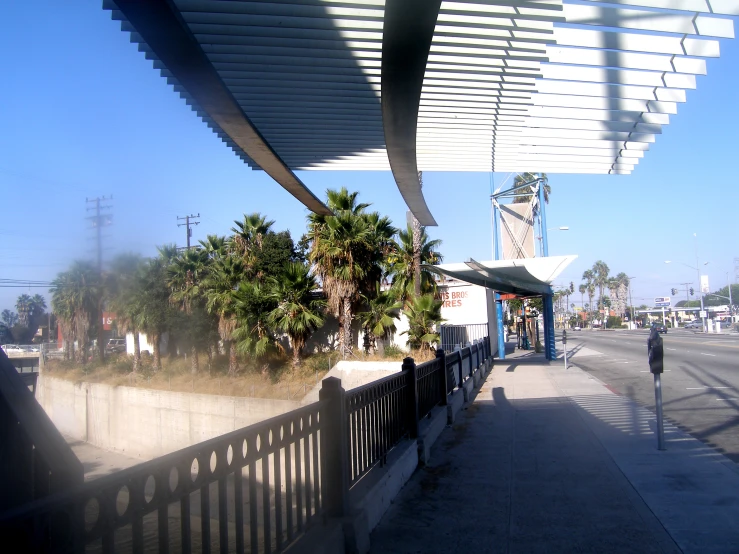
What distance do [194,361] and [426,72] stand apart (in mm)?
22793

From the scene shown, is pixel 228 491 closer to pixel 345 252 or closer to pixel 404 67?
pixel 404 67

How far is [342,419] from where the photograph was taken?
4672 millimetres

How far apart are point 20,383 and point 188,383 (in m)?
24.5

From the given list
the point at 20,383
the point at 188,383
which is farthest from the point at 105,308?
the point at 188,383

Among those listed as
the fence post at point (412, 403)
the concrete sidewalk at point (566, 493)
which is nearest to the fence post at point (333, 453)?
the concrete sidewalk at point (566, 493)

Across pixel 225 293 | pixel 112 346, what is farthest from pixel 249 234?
pixel 112 346

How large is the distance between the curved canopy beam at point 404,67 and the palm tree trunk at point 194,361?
20170mm

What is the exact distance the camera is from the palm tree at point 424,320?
79.1ft

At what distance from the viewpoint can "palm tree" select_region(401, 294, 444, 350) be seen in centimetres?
2411

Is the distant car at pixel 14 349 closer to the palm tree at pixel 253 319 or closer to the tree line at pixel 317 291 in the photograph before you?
the tree line at pixel 317 291

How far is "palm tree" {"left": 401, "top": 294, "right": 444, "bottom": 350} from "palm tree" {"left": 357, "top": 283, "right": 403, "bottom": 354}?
8.53ft

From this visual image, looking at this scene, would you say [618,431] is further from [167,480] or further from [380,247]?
[380,247]

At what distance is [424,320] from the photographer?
80.1 feet

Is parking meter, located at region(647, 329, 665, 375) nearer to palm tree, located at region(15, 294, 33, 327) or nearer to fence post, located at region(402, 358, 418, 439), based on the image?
fence post, located at region(402, 358, 418, 439)
